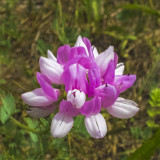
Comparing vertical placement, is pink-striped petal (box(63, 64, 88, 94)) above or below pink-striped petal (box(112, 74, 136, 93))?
above

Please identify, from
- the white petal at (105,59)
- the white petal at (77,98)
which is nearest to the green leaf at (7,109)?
the white petal at (77,98)

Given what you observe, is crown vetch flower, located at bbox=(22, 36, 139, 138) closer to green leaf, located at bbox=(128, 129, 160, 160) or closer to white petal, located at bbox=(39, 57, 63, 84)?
white petal, located at bbox=(39, 57, 63, 84)

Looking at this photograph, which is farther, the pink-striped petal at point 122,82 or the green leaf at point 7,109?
the green leaf at point 7,109

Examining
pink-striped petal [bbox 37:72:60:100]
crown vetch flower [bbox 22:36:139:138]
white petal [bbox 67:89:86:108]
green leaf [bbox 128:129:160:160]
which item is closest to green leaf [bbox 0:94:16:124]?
crown vetch flower [bbox 22:36:139:138]

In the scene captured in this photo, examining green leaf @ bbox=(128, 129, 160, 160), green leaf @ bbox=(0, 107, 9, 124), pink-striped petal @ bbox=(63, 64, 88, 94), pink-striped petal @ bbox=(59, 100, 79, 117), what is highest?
pink-striped petal @ bbox=(63, 64, 88, 94)

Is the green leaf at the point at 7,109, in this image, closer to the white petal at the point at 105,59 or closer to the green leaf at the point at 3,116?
the green leaf at the point at 3,116

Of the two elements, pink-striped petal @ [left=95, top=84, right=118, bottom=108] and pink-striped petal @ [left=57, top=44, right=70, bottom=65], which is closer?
pink-striped petal @ [left=95, top=84, right=118, bottom=108]

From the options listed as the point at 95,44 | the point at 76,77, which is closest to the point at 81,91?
the point at 76,77

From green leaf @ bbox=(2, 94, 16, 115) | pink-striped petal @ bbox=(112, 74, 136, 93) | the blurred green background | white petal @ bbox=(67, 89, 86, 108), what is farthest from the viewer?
the blurred green background

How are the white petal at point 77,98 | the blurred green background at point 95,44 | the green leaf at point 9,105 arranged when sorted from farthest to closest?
the blurred green background at point 95,44, the green leaf at point 9,105, the white petal at point 77,98
